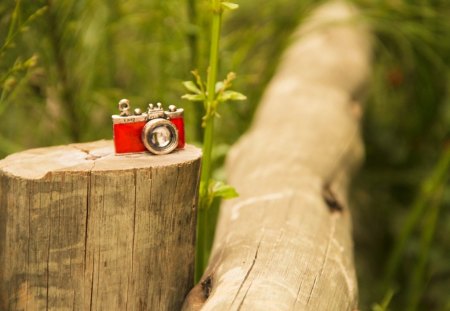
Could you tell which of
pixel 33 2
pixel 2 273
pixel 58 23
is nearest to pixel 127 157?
pixel 2 273

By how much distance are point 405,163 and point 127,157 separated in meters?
2.66

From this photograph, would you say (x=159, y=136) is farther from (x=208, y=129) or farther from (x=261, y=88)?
(x=261, y=88)

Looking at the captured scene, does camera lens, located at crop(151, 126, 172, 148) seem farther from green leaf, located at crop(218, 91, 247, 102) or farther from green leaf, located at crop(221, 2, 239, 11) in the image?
green leaf, located at crop(221, 2, 239, 11)

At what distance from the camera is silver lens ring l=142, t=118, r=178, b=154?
1536 millimetres

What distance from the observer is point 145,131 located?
1538 millimetres

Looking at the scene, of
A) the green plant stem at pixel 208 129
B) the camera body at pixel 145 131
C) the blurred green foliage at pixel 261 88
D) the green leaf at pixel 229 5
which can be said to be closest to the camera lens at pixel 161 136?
the camera body at pixel 145 131

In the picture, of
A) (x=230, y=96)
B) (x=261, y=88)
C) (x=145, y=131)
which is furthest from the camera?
(x=261, y=88)

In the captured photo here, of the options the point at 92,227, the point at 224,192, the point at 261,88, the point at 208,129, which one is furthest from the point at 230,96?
the point at 261,88

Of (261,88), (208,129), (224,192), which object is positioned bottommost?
(261,88)

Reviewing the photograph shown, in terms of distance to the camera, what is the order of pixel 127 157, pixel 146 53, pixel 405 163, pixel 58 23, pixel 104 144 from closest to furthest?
pixel 127 157
pixel 104 144
pixel 58 23
pixel 146 53
pixel 405 163

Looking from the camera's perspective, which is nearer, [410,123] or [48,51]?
[48,51]

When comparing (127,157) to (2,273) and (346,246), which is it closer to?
(2,273)

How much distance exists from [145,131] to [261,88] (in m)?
1.87

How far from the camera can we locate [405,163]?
394cm
